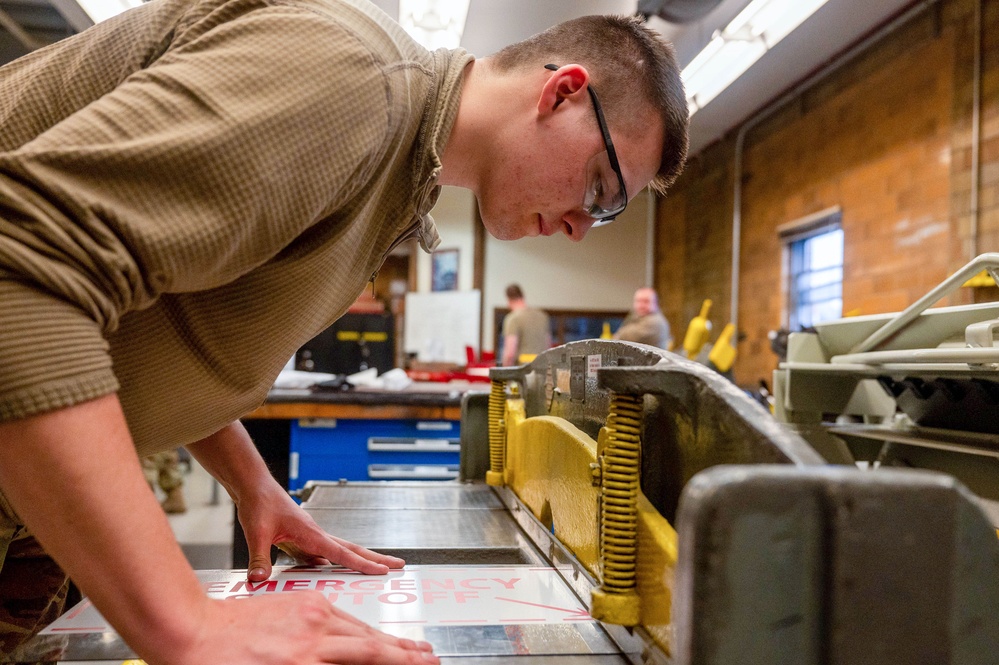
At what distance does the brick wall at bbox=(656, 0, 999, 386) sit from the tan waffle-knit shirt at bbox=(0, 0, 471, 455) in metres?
4.26

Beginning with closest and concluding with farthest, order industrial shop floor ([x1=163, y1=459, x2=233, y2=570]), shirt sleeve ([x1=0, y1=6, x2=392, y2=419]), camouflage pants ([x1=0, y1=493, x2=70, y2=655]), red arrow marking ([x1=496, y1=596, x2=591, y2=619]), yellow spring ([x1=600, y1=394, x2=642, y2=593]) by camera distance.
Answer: shirt sleeve ([x1=0, y1=6, x2=392, y2=419])
yellow spring ([x1=600, y1=394, x2=642, y2=593])
red arrow marking ([x1=496, y1=596, x2=591, y2=619])
camouflage pants ([x1=0, y1=493, x2=70, y2=655])
industrial shop floor ([x1=163, y1=459, x2=233, y2=570])

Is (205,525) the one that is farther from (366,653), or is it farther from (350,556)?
(366,653)

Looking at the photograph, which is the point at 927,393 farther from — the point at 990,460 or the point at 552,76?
the point at 552,76

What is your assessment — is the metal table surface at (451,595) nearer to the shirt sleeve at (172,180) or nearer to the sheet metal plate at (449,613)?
the sheet metal plate at (449,613)

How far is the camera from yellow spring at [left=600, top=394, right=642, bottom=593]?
0.68 meters

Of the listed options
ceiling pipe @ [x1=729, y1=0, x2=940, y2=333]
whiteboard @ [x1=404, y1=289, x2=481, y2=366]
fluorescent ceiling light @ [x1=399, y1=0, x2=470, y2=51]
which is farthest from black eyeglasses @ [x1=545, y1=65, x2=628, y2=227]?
whiteboard @ [x1=404, y1=289, x2=481, y2=366]

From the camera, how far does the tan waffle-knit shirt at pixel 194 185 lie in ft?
1.75

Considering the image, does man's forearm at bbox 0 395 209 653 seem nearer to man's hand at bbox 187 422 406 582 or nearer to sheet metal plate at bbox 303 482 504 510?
man's hand at bbox 187 422 406 582

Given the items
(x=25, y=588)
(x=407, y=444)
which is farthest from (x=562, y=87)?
(x=407, y=444)

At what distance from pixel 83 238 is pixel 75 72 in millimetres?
255

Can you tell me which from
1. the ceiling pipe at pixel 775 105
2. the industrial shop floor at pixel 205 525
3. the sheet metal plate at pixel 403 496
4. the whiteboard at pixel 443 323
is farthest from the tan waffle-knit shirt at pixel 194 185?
the whiteboard at pixel 443 323

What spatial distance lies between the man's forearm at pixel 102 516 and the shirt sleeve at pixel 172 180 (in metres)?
0.02

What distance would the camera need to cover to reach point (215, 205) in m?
0.59

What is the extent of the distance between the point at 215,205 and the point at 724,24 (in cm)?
492
